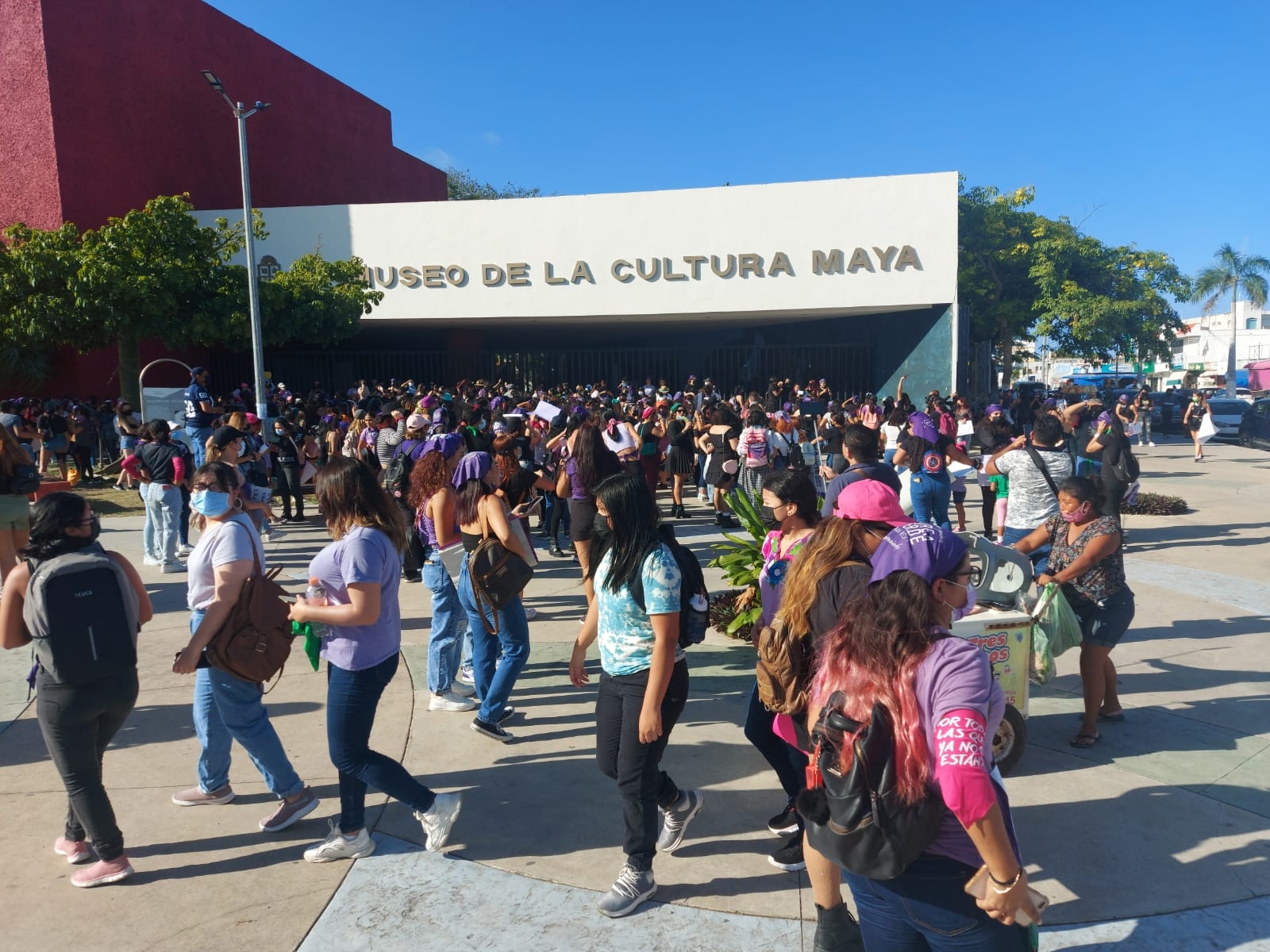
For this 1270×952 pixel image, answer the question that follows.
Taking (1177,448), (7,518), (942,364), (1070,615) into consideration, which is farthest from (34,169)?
(1177,448)

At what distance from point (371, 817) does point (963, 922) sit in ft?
9.70

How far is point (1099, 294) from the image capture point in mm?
33094

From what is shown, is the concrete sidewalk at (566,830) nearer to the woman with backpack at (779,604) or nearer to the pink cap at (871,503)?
the woman with backpack at (779,604)

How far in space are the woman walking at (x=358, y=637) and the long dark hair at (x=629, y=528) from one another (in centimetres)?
99

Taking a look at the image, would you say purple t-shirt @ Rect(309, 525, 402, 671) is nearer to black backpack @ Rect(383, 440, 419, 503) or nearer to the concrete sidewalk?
Answer: the concrete sidewalk

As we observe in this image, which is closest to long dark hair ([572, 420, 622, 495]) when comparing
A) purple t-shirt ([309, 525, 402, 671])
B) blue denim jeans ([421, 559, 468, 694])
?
blue denim jeans ([421, 559, 468, 694])

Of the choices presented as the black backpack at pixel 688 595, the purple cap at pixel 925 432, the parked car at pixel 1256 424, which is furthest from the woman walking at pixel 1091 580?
the parked car at pixel 1256 424

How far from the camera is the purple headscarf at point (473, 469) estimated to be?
4961 millimetres

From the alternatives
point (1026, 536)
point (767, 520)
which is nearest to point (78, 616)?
point (767, 520)

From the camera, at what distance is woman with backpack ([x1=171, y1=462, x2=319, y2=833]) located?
3.71 meters

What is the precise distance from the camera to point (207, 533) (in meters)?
3.84

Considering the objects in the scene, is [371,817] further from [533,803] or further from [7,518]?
[7,518]

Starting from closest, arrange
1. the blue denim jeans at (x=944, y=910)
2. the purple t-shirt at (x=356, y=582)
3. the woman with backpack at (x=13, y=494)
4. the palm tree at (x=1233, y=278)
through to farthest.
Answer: the blue denim jeans at (x=944, y=910)
the purple t-shirt at (x=356, y=582)
the woman with backpack at (x=13, y=494)
the palm tree at (x=1233, y=278)

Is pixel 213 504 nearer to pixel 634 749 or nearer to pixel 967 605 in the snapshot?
pixel 634 749
